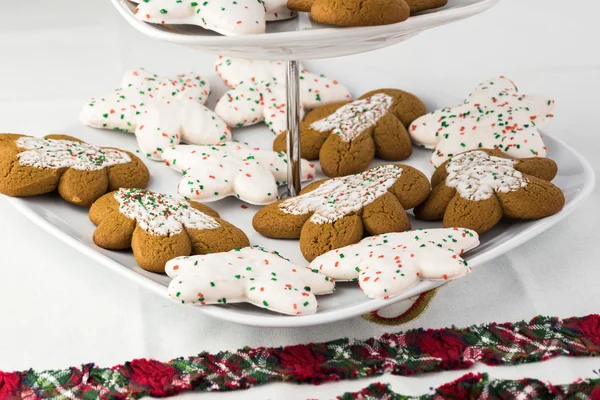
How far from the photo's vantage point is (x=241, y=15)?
1.46 m

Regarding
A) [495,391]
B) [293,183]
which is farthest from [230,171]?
[495,391]

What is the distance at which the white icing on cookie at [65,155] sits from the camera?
173 cm

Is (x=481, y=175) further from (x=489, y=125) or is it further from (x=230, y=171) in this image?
(x=230, y=171)

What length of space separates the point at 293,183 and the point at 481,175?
1.13ft

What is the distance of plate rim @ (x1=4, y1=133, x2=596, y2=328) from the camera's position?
4.50ft

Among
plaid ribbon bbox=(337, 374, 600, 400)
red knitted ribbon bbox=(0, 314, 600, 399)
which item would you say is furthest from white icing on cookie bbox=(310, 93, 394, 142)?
plaid ribbon bbox=(337, 374, 600, 400)

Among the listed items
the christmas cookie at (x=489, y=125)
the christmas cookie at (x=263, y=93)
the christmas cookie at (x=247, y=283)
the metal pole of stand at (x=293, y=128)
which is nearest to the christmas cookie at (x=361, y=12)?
the metal pole of stand at (x=293, y=128)

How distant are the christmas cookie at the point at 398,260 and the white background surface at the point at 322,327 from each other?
9cm

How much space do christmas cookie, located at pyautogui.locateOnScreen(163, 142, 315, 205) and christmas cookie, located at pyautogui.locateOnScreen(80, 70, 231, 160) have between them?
0.08m

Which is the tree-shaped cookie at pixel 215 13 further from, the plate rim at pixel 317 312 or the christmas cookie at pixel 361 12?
the plate rim at pixel 317 312

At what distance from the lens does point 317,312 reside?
55.0 inches

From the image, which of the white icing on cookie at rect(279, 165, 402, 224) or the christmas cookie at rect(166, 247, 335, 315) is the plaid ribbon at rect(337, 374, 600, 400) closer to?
the christmas cookie at rect(166, 247, 335, 315)

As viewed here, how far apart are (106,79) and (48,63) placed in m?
0.20

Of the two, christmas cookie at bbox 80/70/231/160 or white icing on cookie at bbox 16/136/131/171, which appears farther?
christmas cookie at bbox 80/70/231/160
